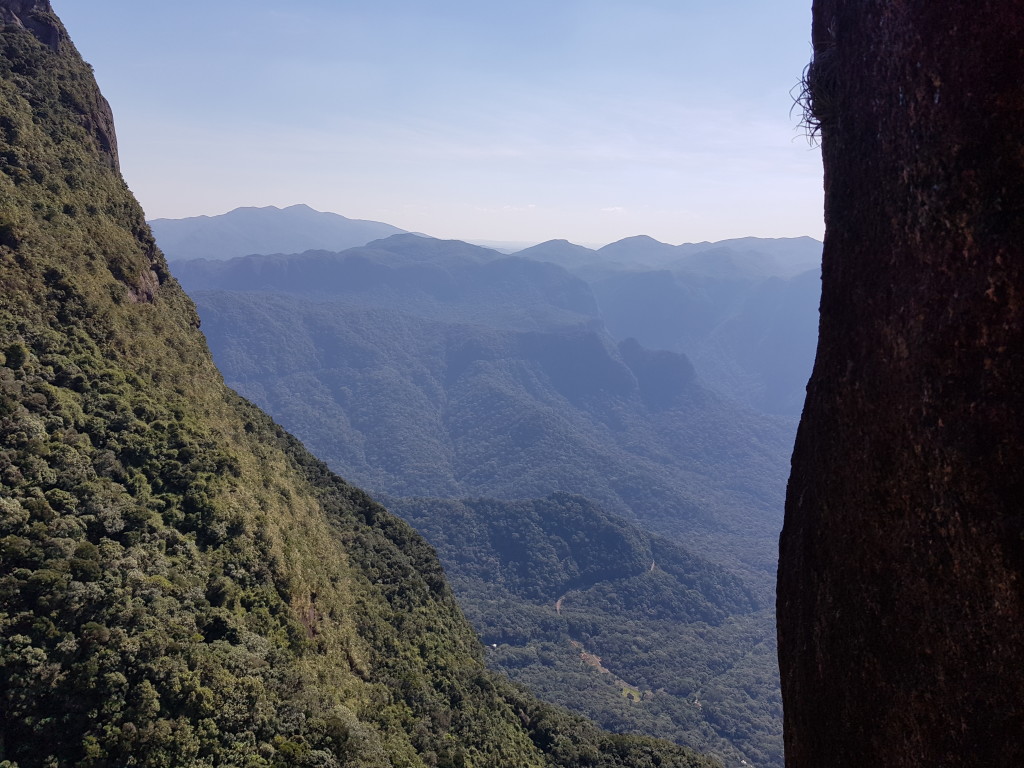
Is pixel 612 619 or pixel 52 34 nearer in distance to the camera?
pixel 52 34

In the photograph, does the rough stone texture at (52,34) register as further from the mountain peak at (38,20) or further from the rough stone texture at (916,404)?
the rough stone texture at (916,404)

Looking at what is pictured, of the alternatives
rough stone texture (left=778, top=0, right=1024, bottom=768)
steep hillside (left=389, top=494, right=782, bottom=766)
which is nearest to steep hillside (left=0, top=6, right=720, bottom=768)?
rough stone texture (left=778, top=0, right=1024, bottom=768)

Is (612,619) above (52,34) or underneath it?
underneath

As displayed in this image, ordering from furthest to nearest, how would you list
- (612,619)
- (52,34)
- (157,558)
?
(612,619), (52,34), (157,558)

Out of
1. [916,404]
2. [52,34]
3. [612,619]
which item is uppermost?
[52,34]

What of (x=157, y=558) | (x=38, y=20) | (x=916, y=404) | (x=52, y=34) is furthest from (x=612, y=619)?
(x=916, y=404)

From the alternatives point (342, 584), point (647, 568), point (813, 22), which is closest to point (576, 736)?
point (342, 584)

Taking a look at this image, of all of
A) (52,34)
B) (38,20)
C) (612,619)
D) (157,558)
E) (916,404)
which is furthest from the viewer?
(612,619)

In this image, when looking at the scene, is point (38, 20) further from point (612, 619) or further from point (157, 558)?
point (612, 619)

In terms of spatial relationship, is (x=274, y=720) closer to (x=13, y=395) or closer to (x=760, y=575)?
(x=13, y=395)
